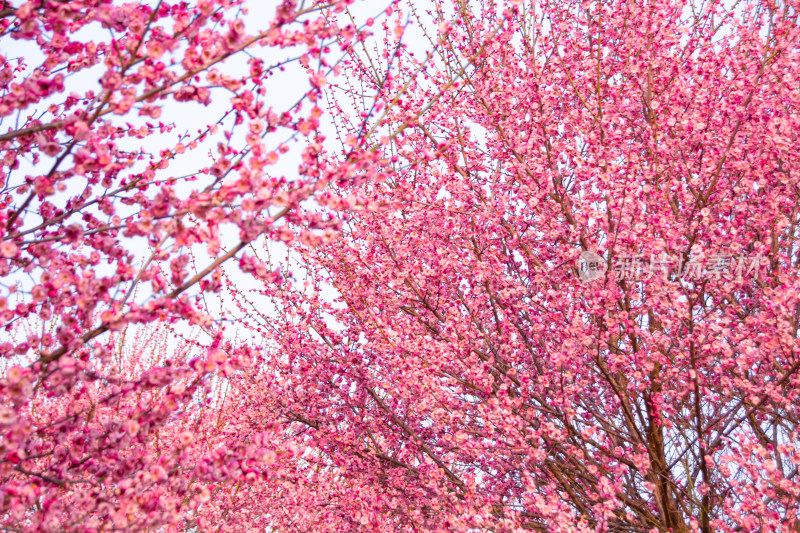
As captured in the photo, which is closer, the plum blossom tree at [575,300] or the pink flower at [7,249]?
the pink flower at [7,249]

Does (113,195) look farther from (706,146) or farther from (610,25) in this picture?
(610,25)

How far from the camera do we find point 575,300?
5.34 metres

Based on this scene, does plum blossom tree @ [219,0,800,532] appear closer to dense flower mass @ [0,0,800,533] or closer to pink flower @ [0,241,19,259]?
dense flower mass @ [0,0,800,533]

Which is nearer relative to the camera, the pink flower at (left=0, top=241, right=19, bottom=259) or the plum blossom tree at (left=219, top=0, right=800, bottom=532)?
the pink flower at (left=0, top=241, right=19, bottom=259)

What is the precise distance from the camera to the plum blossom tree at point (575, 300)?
4633 millimetres

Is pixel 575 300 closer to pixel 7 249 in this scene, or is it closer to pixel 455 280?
pixel 455 280

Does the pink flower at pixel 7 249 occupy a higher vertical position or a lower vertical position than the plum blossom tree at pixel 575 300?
lower

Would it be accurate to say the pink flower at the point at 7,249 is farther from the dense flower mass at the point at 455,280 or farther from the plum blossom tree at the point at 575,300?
the plum blossom tree at the point at 575,300

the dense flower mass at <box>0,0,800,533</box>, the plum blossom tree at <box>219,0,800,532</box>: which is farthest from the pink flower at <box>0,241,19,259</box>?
the plum blossom tree at <box>219,0,800,532</box>

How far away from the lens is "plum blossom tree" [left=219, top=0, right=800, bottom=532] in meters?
4.63

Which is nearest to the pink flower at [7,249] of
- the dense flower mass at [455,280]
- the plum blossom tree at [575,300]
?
the dense flower mass at [455,280]

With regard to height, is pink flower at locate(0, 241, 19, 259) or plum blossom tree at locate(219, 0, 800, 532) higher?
plum blossom tree at locate(219, 0, 800, 532)

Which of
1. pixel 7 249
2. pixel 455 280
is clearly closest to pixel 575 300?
pixel 455 280

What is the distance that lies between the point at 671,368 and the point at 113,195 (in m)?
4.31
